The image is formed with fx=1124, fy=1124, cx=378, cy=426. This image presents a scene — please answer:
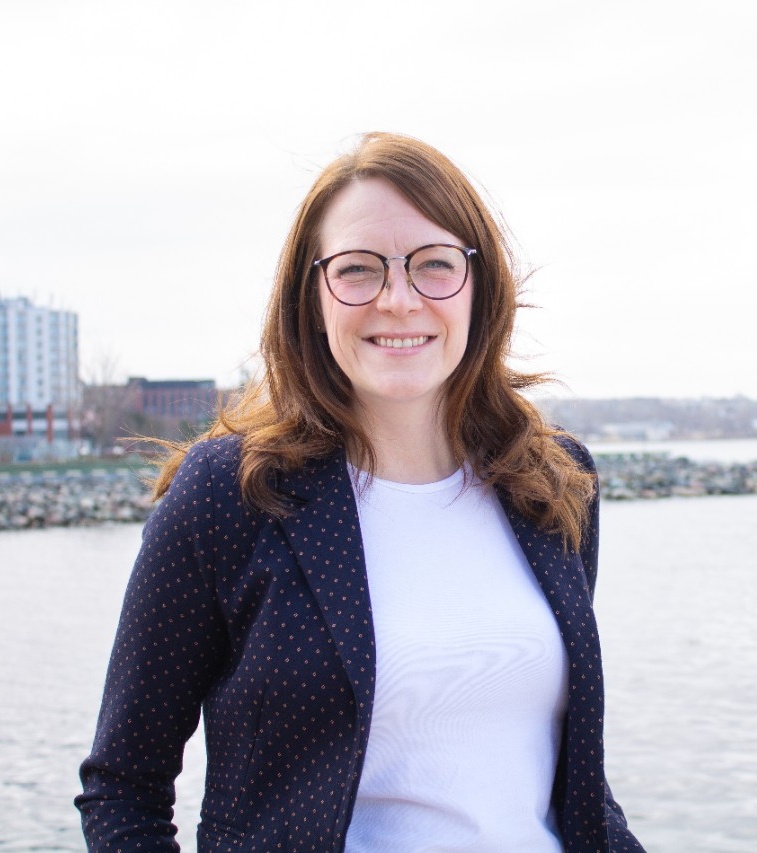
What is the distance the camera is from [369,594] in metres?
1.41

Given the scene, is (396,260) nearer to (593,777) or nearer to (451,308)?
(451,308)

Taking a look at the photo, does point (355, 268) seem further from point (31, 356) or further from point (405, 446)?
point (31, 356)

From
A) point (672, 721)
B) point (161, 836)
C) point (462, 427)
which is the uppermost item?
point (462, 427)

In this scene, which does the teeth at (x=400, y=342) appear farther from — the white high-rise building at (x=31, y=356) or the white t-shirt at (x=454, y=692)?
the white high-rise building at (x=31, y=356)

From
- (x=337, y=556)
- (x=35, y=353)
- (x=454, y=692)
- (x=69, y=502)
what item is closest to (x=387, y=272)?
(x=337, y=556)

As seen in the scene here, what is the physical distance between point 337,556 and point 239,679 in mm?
194

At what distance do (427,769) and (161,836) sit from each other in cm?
34

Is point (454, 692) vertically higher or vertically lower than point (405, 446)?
lower

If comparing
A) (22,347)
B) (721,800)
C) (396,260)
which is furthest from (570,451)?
(22,347)

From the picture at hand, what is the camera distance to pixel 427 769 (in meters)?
1.39

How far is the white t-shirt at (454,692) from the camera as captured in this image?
1.38 m

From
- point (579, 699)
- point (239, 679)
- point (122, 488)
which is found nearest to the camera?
point (239, 679)

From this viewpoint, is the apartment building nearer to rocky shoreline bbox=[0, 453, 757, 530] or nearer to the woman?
rocky shoreline bbox=[0, 453, 757, 530]

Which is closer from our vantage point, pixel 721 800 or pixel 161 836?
pixel 161 836
